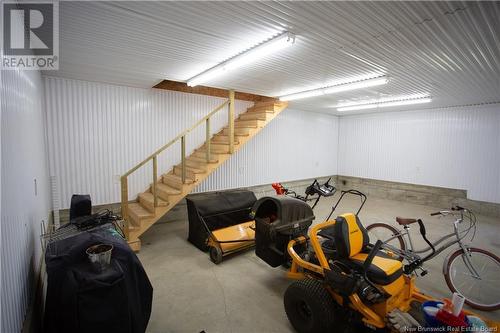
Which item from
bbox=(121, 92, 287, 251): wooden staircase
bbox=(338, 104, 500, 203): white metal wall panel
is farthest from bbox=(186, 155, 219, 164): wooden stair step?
bbox=(338, 104, 500, 203): white metal wall panel

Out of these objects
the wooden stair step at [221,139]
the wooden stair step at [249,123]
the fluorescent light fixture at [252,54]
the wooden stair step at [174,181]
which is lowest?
the wooden stair step at [174,181]

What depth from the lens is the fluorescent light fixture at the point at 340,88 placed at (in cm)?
432

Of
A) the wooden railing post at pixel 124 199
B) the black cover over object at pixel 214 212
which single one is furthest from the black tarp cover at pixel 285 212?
the wooden railing post at pixel 124 199

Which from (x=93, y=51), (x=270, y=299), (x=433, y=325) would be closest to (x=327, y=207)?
(x=270, y=299)

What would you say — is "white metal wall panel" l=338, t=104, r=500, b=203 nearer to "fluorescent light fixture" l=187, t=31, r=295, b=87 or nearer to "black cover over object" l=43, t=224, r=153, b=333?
"fluorescent light fixture" l=187, t=31, r=295, b=87

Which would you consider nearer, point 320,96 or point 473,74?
point 473,74

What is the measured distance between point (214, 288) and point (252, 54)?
302cm

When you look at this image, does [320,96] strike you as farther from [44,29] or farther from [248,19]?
[44,29]

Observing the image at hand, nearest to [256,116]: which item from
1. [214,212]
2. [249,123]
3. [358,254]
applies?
[249,123]

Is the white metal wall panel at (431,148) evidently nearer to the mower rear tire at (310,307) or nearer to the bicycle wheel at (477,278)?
the bicycle wheel at (477,278)

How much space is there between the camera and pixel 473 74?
3947 millimetres

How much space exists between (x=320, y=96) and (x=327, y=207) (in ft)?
10.4

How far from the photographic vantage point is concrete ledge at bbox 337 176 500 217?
21.2 ft

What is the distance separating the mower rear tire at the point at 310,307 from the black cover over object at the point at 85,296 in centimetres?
137
